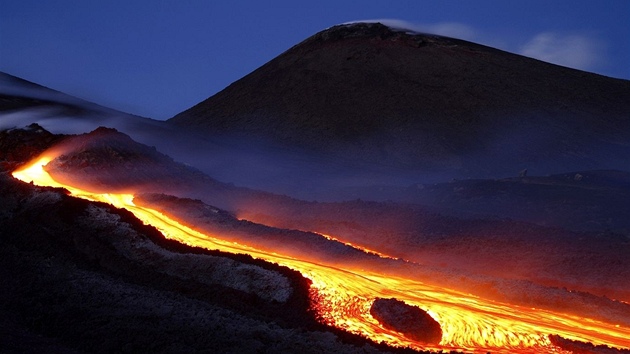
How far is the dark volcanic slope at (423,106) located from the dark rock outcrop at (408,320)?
3693cm

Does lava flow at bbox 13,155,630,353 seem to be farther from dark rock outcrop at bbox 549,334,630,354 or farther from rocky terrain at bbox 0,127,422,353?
rocky terrain at bbox 0,127,422,353

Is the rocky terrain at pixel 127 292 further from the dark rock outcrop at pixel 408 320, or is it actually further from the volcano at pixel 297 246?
the dark rock outcrop at pixel 408 320

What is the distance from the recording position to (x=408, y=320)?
1124 cm

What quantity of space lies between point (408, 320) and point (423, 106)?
163ft

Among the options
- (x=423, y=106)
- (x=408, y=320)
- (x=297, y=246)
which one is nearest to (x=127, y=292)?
(x=408, y=320)

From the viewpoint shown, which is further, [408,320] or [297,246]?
[297,246]

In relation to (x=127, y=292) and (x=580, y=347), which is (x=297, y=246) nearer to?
(x=127, y=292)

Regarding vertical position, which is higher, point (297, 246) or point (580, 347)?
point (297, 246)

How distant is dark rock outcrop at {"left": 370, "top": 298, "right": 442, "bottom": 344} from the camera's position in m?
11.0

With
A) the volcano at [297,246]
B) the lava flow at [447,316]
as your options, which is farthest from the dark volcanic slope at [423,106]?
the lava flow at [447,316]

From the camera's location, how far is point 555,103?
60469 millimetres

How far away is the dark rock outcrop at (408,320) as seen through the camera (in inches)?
433

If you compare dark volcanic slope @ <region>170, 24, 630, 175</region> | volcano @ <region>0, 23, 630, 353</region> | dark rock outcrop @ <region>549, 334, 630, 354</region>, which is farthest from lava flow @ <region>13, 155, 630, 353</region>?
dark volcanic slope @ <region>170, 24, 630, 175</region>

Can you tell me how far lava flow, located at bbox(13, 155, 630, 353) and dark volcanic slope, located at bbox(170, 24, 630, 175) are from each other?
34464 mm
